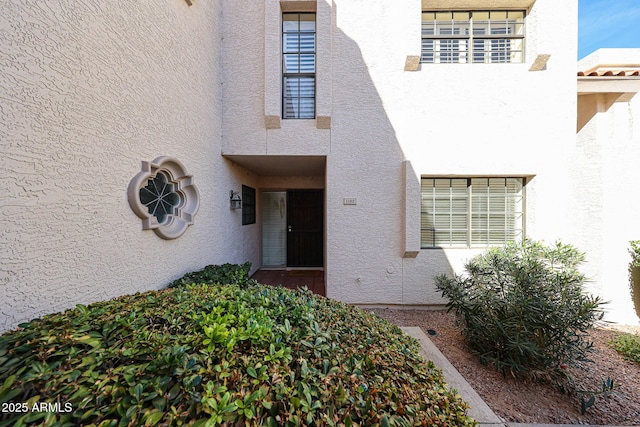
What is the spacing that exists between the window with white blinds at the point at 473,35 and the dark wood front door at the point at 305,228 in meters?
4.95

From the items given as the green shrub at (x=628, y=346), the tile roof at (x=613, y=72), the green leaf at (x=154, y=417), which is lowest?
the green shrub at (x=628, y=346)

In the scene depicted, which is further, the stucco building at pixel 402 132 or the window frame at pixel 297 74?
the window frame at pixel 297 74

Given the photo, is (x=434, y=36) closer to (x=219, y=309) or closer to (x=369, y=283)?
(x=369, y=283)

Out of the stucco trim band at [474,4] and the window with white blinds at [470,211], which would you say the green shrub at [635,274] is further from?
the stucco trim band at [474,4]

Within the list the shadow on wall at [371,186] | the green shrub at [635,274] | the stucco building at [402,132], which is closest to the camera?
the green shrub at [635,274]

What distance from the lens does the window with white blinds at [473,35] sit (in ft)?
16.7

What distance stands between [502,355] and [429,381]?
7.76 feet

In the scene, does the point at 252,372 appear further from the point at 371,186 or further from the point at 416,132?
the point at 416,132

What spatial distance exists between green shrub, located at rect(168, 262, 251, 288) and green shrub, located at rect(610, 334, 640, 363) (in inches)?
253

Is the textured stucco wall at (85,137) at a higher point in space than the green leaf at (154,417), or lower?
higher

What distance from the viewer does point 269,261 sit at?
8.05 meters

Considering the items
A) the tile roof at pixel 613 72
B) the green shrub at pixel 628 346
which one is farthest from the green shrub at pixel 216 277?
the tile roof at pixel 613 72

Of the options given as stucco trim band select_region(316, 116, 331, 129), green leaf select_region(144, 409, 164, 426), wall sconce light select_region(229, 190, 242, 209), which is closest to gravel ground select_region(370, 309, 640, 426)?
green leaf select_region(144, 409, 164, 426)

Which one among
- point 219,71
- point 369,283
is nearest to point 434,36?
point 219,71
